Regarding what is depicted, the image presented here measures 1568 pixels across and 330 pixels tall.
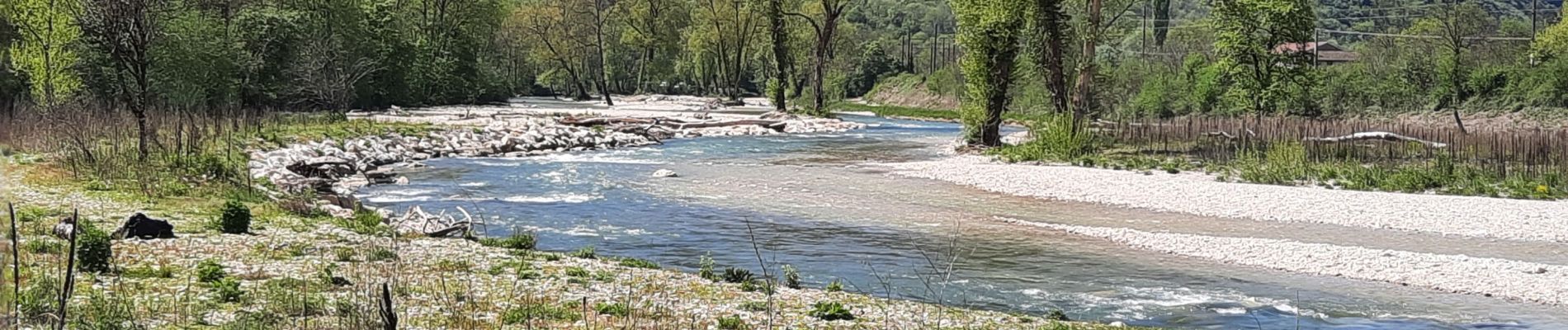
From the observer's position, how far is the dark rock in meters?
13.0

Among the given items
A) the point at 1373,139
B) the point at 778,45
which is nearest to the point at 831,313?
the point at 1373,139

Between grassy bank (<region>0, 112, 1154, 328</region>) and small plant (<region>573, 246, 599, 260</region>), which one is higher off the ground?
grassy bank (<region>0, 112, 1154, 328</region>)

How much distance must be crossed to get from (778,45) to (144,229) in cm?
5211

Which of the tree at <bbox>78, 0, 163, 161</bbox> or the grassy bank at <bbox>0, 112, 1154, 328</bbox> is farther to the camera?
the tree at <bbox>78, 0, 163, 161</bbox>

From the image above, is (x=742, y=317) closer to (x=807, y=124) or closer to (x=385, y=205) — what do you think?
(x=385, y=205)

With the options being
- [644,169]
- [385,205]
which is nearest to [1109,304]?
[385,205]

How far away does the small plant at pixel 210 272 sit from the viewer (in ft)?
34.9

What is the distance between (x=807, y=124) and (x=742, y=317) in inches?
1741

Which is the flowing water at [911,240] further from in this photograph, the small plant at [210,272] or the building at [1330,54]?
the building at [1330,54]

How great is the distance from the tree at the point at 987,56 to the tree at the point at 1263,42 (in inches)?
271

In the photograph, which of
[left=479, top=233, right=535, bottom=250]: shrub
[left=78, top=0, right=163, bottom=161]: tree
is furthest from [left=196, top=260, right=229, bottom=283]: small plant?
[left=78, top=0, right=163, bottom=161]: tree

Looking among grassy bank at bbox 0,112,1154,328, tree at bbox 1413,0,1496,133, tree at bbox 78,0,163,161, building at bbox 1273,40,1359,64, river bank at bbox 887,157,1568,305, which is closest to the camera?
grassy bank at bbox 0,112,1154,328

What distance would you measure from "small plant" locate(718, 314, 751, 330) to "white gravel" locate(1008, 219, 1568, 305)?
7.87 metres

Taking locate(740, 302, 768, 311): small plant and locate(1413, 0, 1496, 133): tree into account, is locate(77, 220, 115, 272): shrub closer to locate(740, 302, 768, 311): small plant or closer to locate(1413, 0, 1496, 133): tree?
locate(740, 302, 768, 311): small plant
